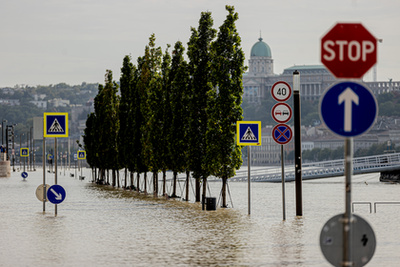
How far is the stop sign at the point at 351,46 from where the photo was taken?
898 centimetres

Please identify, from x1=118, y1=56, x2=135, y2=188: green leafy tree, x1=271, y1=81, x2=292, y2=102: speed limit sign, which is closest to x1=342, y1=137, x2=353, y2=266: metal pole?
x1=271, y1=81, x2=292, y2=102: speed limit sign

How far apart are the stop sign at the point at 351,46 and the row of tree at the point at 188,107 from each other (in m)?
26.6

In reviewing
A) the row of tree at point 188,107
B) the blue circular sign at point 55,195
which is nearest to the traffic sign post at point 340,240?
the blue circular sign at point 55,195

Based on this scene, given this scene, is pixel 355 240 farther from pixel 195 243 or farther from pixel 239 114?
pixel 239 114

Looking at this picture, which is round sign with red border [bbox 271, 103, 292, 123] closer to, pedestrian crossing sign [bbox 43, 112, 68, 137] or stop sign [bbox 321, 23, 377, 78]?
pedestrian crossing sign [bbox 43, 112, 68, 137]

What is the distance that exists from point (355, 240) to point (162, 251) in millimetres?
8612

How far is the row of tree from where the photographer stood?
1428 inches

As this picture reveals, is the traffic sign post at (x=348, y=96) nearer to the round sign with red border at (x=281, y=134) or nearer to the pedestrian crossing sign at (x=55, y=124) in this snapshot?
the round sign with red border at (x=281, y=134)

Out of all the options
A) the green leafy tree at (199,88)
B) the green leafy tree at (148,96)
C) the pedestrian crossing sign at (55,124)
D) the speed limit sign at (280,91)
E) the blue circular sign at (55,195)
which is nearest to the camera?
the speed limit sign at (280,91)

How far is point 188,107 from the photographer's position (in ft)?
133

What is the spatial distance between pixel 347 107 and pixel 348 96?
0.11 meters

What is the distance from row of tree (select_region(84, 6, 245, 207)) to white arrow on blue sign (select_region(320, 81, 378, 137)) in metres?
26.4

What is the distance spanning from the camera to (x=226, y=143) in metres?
36.4

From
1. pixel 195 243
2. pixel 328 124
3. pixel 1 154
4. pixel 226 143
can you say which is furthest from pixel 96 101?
pixel 328 124
